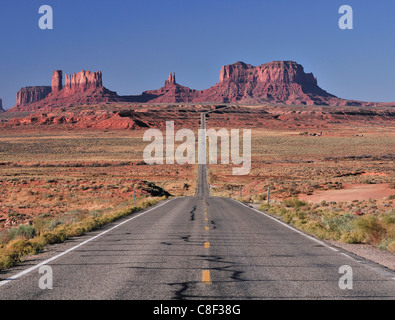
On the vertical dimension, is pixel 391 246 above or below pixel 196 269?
below

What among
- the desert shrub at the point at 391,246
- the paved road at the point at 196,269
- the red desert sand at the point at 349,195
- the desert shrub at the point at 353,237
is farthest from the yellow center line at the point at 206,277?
the red desert sand at the point at 349,195

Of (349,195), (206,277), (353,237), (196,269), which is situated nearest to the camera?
(206,277)

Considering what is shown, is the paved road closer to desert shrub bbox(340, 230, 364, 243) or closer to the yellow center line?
the yellow center line

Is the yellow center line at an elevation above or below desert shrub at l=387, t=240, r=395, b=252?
above

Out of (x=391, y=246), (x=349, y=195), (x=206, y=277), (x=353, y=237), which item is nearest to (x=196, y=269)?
(x=206, y=277)

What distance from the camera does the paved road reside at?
21.8 ft

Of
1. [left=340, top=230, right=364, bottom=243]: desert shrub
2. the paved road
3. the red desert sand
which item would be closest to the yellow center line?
the paved road

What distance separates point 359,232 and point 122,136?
123 meters

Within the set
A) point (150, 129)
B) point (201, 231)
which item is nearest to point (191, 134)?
point (150, 129)

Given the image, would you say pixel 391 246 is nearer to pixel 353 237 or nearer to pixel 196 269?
pixel 353 237

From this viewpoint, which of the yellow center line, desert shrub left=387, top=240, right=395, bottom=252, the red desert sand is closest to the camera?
the yellow center line

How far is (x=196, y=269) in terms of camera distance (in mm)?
8289
